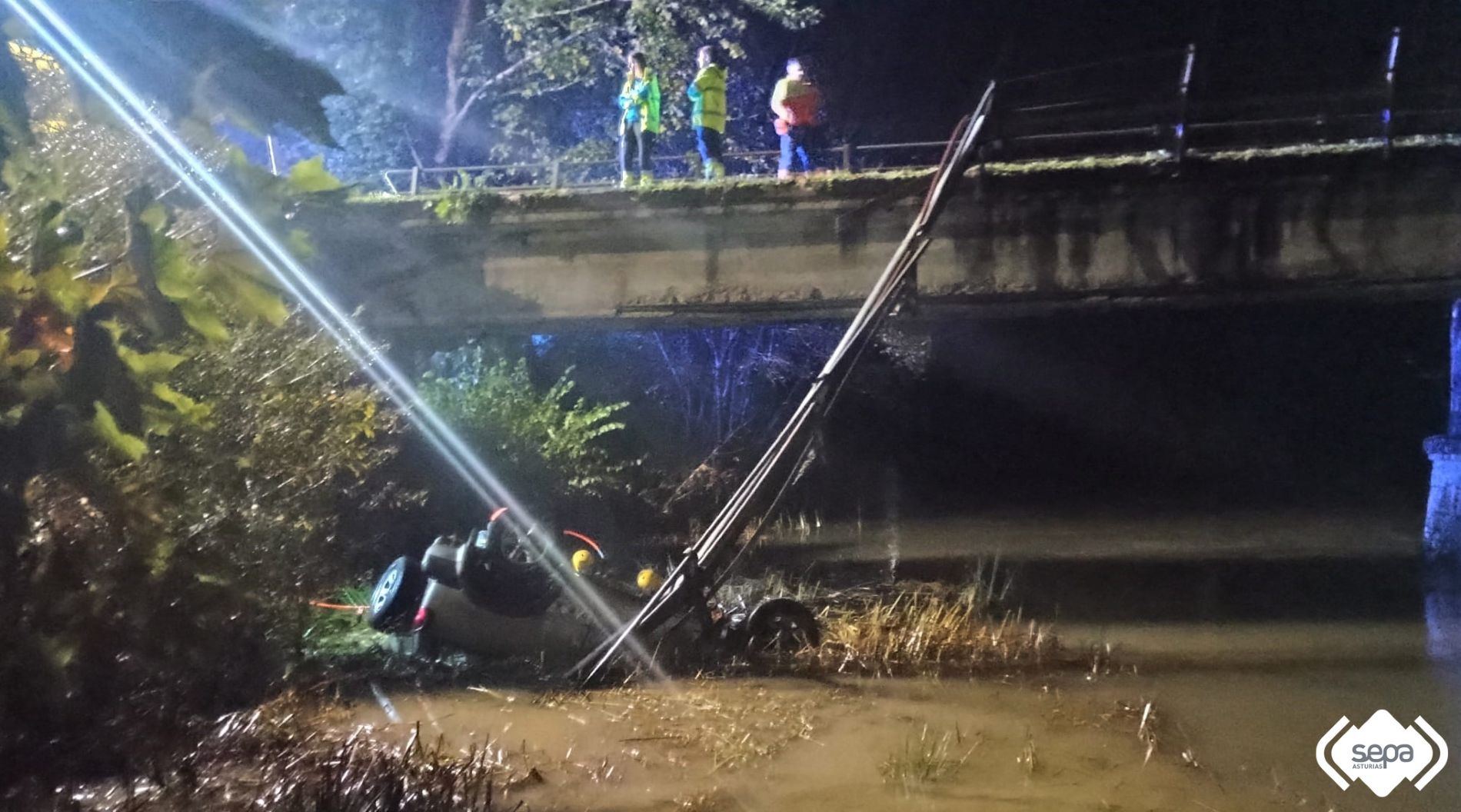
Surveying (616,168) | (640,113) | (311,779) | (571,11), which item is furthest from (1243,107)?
(616,168)

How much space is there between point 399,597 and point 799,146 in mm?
6397

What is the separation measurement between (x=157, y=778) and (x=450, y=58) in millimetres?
14437

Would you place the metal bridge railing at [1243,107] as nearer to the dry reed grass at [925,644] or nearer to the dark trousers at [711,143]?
the dark trousers at [711,143]

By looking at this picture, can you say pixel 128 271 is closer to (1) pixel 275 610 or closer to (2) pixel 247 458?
(2) pixel 247 458

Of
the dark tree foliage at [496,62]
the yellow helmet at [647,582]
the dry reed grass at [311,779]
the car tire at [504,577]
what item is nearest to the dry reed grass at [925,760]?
the dry reed grass at [311,779]

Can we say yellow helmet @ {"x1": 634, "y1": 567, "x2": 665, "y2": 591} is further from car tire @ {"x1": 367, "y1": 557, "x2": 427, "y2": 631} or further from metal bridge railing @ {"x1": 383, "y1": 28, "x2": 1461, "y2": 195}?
metal bridge railing @ {"x1": 383, "y1": 28, "x2": 1461, "y2": 195}

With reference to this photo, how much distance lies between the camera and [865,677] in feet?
23.9

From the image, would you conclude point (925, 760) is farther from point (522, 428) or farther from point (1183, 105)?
point (522, 428)

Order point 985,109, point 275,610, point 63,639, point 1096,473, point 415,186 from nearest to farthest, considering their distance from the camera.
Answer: point 63,639 → point 275,610 → point 985,109 → point 415,186 → point 1096,473

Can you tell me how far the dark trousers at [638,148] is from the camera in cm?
1034

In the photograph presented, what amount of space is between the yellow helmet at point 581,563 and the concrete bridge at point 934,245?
3.02m

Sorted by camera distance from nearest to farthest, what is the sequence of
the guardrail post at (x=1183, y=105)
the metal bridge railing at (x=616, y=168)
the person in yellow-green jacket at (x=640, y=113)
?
the guardrail post at (x=1183, y=105) → the person in yellow-green jacket at (x=640, y=113) → the metal bridge railing at (x=616, y=168)

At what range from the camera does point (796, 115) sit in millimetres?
10688

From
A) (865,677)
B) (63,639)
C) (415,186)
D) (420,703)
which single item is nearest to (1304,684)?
(865,677)
